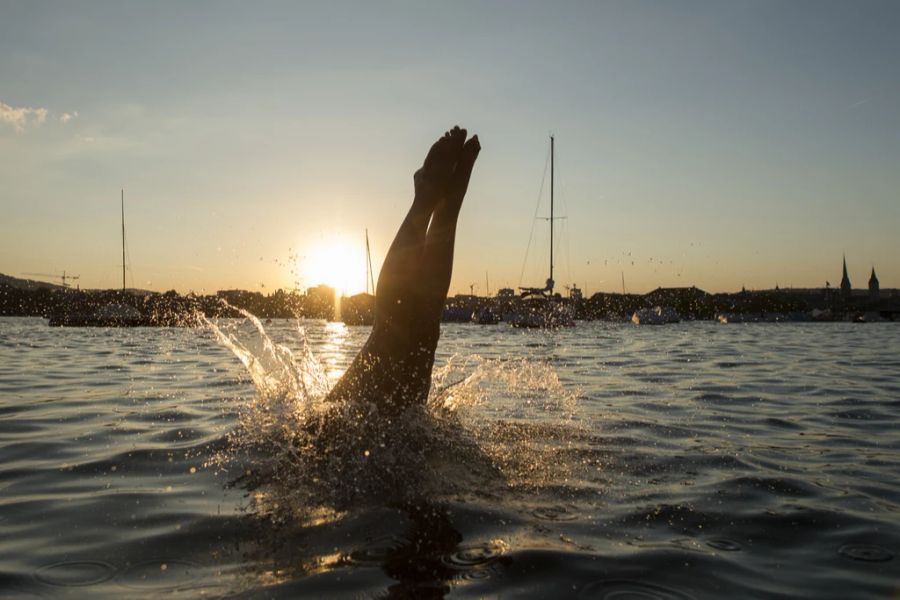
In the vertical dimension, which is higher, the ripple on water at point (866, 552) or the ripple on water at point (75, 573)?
the ripple on water at point (75, 573)

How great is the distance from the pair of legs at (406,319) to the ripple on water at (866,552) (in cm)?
328

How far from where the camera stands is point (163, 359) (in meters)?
16.2

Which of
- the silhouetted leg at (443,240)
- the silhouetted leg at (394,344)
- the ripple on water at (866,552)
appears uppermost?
the silhouetted leg at (443,240)

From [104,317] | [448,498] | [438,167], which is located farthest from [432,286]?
[104,317]

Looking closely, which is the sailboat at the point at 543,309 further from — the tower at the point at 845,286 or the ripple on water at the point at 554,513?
the tower at the point at 845,286

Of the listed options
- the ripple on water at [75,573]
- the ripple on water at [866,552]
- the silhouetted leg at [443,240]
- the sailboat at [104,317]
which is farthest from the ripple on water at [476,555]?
the sailboat at [104,317]

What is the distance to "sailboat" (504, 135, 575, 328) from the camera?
5331 cm

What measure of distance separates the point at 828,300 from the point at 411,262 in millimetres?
205938

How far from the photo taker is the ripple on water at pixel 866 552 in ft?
11.1

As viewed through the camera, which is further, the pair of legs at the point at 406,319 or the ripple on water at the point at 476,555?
the pair of legs at the point at 406,319

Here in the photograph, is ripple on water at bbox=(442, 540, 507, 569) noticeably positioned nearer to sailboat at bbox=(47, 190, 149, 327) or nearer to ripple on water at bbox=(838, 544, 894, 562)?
ripple on water at bbox=(838, 544, 894, 562)

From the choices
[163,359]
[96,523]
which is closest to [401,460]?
[96,523]

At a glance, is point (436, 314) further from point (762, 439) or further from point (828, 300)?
point (828, 300)

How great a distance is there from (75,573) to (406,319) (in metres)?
3.13
